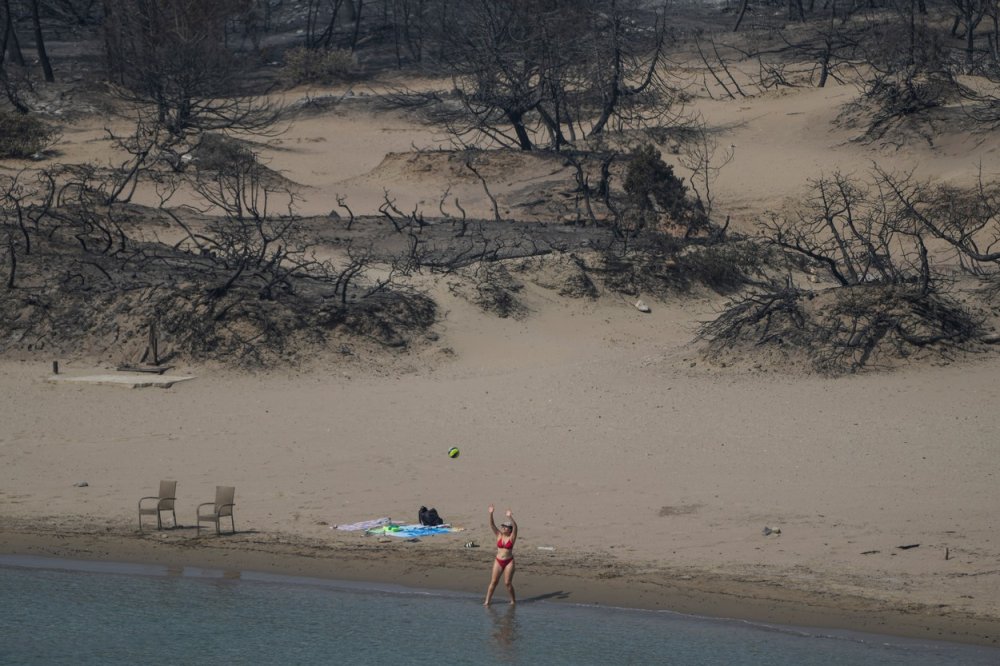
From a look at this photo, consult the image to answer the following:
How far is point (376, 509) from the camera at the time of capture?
1360 cm

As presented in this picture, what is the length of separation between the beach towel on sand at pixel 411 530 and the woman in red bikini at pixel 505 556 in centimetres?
138

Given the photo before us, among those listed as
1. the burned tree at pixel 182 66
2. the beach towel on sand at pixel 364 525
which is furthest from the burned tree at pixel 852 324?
the burned tree at pixel 182 66

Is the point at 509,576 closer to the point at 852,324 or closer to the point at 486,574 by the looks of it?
the point at 486,574

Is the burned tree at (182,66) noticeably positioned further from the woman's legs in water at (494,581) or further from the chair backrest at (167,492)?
the woman's legs in water at (494,581)

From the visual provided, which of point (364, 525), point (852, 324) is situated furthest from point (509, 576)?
point (852, 324)

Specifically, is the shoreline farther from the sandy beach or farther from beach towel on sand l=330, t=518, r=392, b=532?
beach towel on sand l=330, t=518, r=392, b=532

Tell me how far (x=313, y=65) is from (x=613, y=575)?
123ft

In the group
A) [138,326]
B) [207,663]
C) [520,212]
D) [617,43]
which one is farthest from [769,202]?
[207,663]

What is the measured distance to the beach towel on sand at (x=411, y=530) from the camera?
42.6 ft

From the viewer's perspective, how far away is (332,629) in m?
11.9

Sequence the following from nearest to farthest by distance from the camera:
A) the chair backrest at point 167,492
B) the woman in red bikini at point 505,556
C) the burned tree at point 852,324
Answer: the woman in red bikini at point 505,556 → the chair backrest at point 167,492 → the burned tree at point 852,324

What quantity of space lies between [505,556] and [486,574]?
0.86m

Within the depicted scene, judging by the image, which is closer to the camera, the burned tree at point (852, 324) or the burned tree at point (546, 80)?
the burned tree at point (852, 324)

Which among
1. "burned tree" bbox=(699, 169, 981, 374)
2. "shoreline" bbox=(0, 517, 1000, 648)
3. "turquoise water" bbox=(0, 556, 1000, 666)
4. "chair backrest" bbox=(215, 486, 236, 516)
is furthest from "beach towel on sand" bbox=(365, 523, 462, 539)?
"burned tree" bbox=(699, 169, 981, 374)
